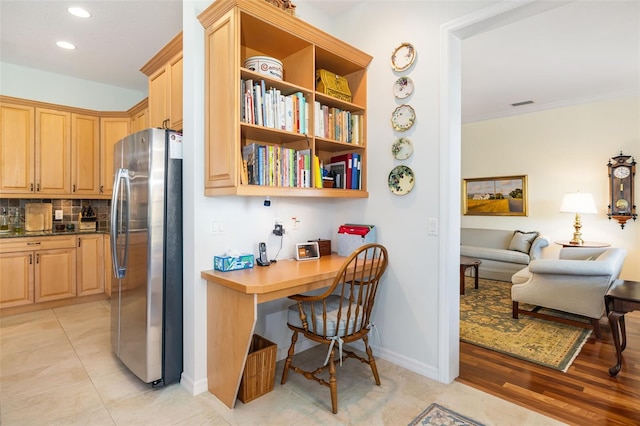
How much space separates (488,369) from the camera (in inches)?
99.5

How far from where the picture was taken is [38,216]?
4230 millimetres

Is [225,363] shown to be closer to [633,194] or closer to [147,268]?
[147,268]

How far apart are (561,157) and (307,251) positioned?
4742 millimetres

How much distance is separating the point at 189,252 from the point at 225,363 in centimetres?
72

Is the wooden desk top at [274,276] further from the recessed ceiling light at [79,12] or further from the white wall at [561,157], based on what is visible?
the white wall at [561,157]

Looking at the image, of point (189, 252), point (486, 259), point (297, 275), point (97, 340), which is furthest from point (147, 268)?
point (486, 259)

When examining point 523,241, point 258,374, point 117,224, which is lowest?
point 258,374

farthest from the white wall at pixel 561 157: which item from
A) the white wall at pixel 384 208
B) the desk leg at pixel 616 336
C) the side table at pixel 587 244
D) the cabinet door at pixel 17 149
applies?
the cabinet door at pixel 17 149

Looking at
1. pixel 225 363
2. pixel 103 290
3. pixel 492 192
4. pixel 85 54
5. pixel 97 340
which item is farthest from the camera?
pixel 492 192

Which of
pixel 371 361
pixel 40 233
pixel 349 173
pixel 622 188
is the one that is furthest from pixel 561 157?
pixel 40 233

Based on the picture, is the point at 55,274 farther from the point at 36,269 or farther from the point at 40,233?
the point at 40,233

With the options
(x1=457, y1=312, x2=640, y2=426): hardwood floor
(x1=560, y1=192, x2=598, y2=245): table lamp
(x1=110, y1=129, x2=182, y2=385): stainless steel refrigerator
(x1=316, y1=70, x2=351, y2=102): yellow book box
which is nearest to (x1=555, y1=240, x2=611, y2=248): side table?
(x1=560, y1=192, x2=598, y2=245): table lamp

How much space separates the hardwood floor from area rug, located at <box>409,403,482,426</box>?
1.37ft

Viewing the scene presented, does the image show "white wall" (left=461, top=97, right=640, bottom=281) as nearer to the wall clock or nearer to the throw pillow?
the wall clock
